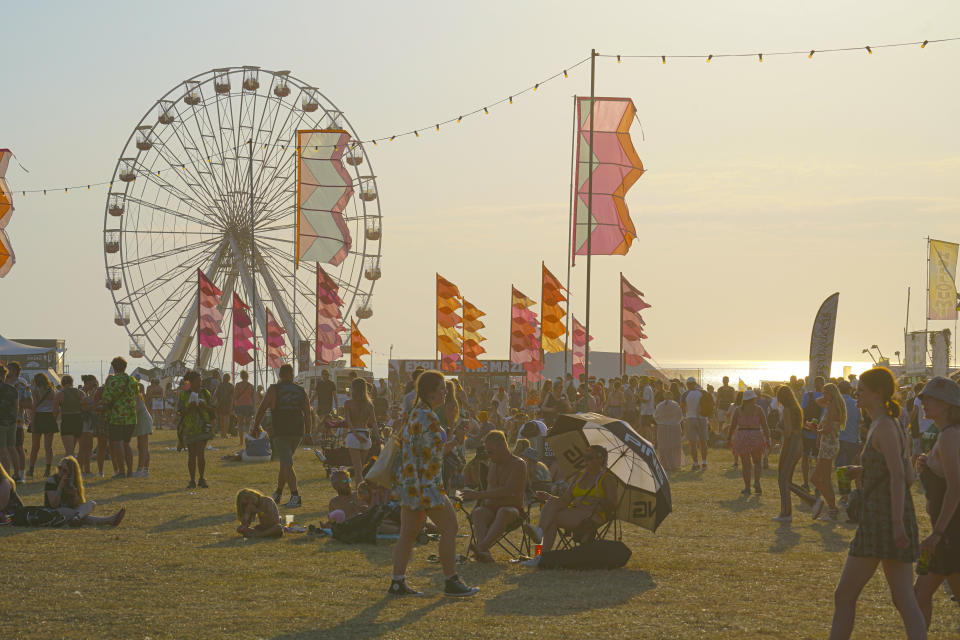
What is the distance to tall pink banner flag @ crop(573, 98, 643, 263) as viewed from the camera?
68.1 ft

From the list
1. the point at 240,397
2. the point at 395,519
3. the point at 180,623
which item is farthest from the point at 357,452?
the point at 240,397

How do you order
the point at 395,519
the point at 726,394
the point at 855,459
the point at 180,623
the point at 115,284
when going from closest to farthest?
the point at 180,623
the point at 395,519
the point at 855,459
the point at 726,394
the point at 115,284

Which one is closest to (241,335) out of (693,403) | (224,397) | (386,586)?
(224,397)

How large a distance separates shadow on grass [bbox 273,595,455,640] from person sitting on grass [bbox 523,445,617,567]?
210 centimetres

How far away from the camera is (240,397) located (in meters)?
26.0

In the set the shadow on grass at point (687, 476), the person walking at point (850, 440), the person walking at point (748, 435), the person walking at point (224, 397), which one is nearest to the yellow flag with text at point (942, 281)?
the shadow on grass at point (687, 476)

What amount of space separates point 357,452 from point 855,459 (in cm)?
645

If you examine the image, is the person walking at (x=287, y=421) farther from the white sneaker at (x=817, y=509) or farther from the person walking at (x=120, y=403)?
the white sneaker at (x=817, y=509)

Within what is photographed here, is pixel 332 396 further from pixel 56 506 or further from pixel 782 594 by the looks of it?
pixel 782 594

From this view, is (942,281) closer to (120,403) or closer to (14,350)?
(120,403)

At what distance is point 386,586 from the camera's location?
8867mm

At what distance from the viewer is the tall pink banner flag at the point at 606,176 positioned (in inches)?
817

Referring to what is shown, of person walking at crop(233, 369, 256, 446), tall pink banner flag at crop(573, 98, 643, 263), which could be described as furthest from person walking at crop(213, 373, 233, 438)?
tall pink banner flag at crop(573, 98, 643, 263)

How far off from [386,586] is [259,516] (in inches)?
125
